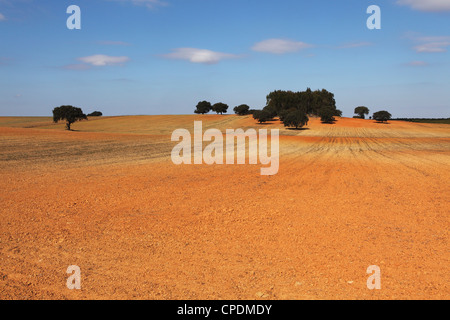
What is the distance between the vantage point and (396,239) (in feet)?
24.9

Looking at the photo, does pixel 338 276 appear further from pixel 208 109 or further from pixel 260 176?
pixel 208 109

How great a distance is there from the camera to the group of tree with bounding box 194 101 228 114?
108 m

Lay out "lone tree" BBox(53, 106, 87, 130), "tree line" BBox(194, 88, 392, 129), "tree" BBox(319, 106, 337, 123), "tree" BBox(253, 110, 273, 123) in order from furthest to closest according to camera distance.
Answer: "tree line" BBox(194, 88, 392, 129), "tree" BBox(319, 106, 337, 123), "tree" BBox(253, 110, 273, 123), "lone tree" BBox(53, 106, 87, 130)

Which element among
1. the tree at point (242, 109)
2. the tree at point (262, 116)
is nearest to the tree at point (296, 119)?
the tree at point (262, 116)

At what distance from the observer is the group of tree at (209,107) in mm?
107812

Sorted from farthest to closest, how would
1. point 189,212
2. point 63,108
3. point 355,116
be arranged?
point 355,116 < point 63,108 < point 189,212

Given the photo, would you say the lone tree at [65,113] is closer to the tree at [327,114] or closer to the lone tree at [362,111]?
the tree at [327,114]

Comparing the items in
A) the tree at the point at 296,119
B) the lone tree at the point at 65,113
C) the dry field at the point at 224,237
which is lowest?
the dry field at the point at 224,237

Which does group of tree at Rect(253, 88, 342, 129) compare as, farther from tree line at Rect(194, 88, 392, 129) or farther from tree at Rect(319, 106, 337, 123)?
tree at Rect(319, 106, 337, 123)

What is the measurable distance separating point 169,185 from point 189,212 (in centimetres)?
406

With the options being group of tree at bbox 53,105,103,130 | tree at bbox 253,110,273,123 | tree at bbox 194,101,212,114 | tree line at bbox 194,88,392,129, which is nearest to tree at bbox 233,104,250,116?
tree line at bbox 194,88,392,129
